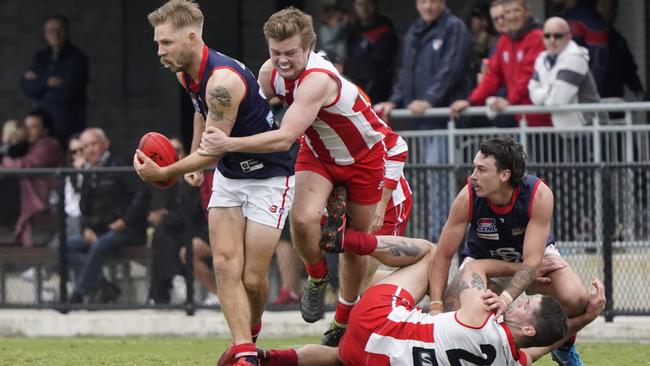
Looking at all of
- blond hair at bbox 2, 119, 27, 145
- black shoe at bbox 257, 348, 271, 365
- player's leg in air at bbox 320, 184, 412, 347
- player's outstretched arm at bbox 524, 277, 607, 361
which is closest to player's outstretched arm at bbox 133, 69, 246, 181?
player's leg in air at bbox 320, 184, 412, 347

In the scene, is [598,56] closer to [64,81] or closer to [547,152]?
[547,152]

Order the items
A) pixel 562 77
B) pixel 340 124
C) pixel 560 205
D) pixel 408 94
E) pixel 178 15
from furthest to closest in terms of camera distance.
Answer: pixel 408 94, pixel 562 77, pixel 560 205, pixel 340 124, pixel 178 15

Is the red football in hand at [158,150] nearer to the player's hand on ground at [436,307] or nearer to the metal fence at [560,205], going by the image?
the player's hand on ground at [436,307]

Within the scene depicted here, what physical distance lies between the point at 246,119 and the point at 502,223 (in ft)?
5.62

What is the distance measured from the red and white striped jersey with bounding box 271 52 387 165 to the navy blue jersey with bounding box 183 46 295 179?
0.30m

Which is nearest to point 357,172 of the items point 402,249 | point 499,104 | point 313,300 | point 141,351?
point 402,249

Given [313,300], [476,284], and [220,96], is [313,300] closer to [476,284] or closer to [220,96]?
[476,284]

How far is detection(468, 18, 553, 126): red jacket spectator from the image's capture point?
13.9m

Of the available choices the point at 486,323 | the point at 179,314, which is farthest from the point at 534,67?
the point at 486,323

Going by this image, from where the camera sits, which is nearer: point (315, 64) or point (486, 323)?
point (486, 323)

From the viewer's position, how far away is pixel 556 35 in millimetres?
13438

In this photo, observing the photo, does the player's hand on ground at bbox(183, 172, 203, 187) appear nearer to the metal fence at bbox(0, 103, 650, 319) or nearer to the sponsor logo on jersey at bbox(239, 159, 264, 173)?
the sponsor logo on jersey at bbox(239, 159, 264, 173)

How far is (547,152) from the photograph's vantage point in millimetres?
13648

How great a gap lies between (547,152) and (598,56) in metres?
1.53
